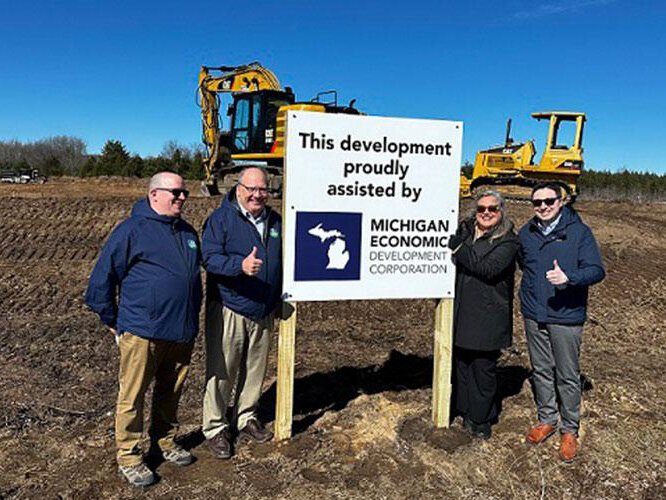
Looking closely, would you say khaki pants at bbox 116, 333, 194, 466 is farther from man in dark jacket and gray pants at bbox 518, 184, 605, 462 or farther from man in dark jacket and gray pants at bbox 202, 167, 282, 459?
man in dark jacket and gray pants at bbox 518, 184, 605, 462

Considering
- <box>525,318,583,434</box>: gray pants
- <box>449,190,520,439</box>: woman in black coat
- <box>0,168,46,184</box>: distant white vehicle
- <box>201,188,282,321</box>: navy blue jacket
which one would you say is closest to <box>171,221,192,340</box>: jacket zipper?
<box>201,188,282,321</box>: navy blue jacket

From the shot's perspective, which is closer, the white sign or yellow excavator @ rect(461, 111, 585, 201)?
the white sign

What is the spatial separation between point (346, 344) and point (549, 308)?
357 cm

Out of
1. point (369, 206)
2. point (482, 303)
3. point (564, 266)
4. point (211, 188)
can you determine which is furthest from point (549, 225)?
point (211, 188)

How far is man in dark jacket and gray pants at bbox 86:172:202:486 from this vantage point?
356cm

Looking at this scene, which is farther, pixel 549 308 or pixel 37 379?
pixel 37 379

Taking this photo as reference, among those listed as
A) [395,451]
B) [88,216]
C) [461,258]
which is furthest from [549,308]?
[88,216]

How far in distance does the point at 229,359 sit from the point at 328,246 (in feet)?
3.27

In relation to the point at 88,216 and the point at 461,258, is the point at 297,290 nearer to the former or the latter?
the point at 461,258

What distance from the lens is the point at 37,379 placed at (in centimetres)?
591

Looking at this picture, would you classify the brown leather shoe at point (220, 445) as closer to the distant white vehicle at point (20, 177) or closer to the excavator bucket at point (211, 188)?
the excavator bucket at point (211, 188)

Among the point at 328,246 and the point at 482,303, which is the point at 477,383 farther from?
the point at 328,246

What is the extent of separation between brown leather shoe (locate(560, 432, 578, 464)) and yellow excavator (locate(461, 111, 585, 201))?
14993 millimetres

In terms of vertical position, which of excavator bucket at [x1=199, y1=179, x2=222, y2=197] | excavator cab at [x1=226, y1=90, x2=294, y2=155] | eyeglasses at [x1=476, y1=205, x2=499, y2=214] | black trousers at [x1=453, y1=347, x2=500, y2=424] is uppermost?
excavator cab at [x1=226, y1=90, x2=294, y2=155]
